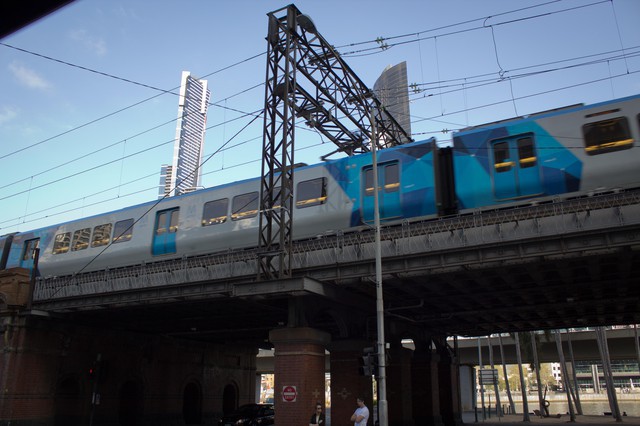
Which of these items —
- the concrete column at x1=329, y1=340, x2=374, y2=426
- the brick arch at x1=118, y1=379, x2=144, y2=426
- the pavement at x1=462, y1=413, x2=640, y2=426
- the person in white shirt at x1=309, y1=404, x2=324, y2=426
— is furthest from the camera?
the pavement at x1=462, y1=413, x2=640, y2=426

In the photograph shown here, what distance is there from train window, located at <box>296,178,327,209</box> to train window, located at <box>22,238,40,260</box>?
61.5ft

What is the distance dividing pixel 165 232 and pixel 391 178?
483 inches

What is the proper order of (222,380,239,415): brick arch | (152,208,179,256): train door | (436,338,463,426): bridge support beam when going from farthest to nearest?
(222,380,239,415): brick arch < (436,338,463,426): bridge support beam < (152,208,179,256): train door

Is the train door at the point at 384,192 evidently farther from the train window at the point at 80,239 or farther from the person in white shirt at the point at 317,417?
the train window at the point at 80,239

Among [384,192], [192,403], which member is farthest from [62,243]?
[384,192]

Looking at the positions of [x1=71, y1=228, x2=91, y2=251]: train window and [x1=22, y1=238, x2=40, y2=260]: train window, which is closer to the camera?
[x1=71, y1=228, x2=91, y2=251]: train window

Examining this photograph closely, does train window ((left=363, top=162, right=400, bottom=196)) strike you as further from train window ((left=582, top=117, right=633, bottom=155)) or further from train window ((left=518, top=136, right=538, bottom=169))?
train window ((left=582, top=117, right=633, bottom=155))

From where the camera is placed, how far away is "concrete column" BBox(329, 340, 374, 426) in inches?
826

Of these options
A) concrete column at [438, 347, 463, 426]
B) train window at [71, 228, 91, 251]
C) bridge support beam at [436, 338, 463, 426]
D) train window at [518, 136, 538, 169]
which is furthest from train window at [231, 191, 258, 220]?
concrete column at [438, 347, 463, 426]

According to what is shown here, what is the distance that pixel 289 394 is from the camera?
690 inches

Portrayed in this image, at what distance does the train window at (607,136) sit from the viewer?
1634 cm

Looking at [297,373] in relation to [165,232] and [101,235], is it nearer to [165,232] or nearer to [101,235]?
[165,232]

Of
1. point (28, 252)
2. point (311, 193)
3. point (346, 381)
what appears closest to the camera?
point (346, 381)

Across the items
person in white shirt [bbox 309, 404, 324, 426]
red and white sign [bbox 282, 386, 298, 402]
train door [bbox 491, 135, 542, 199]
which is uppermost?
train door [bbox 491, 135, 542, 199]
